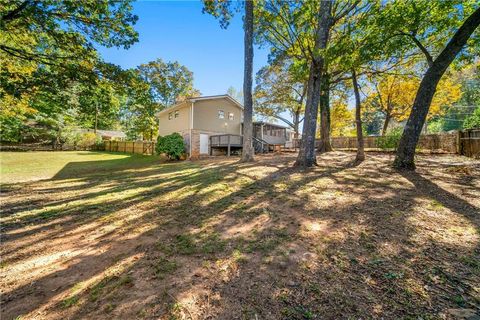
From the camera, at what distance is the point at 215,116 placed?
18156 millimetres

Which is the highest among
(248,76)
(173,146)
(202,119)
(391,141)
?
(248,76)

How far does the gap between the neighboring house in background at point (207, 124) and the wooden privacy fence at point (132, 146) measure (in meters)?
3.91

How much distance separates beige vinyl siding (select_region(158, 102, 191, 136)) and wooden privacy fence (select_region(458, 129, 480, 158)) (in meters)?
16.9

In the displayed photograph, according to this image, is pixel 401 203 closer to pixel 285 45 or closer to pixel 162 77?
pixel 285 45

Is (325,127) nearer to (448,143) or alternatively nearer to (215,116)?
(448,143)

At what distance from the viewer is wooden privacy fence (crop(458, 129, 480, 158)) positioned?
8926 millimetres

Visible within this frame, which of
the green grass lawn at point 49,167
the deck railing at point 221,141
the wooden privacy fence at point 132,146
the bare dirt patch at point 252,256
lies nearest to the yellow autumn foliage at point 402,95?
the deck railing at point 221,141

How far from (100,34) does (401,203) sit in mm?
9671

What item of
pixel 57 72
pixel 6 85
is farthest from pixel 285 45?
pixel 6 85

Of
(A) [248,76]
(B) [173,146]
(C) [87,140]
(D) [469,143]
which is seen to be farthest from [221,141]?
(C) [87,140]

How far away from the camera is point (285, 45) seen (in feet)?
36.4

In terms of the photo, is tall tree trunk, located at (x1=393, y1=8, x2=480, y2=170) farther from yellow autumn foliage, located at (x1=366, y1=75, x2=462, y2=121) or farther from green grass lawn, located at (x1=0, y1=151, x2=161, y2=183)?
green grass lawn, located at (x1=0, y1=151, x2=161, y2=183)

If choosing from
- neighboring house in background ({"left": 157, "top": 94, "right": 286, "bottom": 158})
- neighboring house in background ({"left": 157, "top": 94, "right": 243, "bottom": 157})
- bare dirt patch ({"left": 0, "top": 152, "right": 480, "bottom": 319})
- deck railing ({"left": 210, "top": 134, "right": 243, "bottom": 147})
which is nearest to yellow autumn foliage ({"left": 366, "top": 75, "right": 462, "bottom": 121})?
neighboring house in background ({"left": 157, "top": 94, "right": 286, "bottom": 158})

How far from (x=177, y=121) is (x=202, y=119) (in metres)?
2.92
